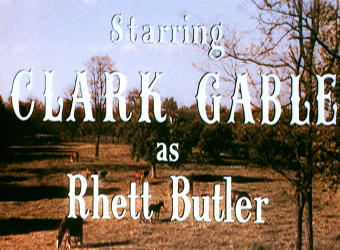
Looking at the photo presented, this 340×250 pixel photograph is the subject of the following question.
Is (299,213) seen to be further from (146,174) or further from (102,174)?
(102,174)

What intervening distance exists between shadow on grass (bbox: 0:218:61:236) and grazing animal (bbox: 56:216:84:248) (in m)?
1.39

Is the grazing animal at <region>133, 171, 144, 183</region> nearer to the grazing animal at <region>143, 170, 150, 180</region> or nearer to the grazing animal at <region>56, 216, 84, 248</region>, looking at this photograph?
the grazing animal at <region>143, 170, 150, 180</region>

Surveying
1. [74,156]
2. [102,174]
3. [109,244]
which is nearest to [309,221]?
[109,244]

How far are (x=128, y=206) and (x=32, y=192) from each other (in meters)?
4.09

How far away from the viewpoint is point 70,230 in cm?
676

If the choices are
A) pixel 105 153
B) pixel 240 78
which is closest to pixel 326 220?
pixel 240 78

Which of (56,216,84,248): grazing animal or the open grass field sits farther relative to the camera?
the open grass field

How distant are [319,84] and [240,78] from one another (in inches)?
61.4

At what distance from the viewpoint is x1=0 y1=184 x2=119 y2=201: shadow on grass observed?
996 cm

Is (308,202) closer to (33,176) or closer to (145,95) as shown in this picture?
(145,95)

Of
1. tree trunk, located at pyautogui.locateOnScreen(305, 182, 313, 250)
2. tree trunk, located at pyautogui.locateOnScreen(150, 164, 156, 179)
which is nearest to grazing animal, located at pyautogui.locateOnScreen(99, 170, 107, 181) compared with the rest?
tree trunk, located at pyautogui.locateOnScreen(150, 164, 156, 179)

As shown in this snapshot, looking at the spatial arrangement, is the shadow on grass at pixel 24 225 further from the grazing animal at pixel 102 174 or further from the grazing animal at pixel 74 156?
the grazing animal at pixel 74 156

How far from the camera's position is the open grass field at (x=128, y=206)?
23.8 ft

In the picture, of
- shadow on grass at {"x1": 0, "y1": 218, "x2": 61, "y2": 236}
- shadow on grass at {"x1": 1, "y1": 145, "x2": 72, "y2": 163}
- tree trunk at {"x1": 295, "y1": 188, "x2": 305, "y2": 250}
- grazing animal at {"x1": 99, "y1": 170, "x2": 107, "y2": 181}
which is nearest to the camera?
tree trunk at {"x1": 295, "y1": 188, "x2": 305, "y2": 250}
